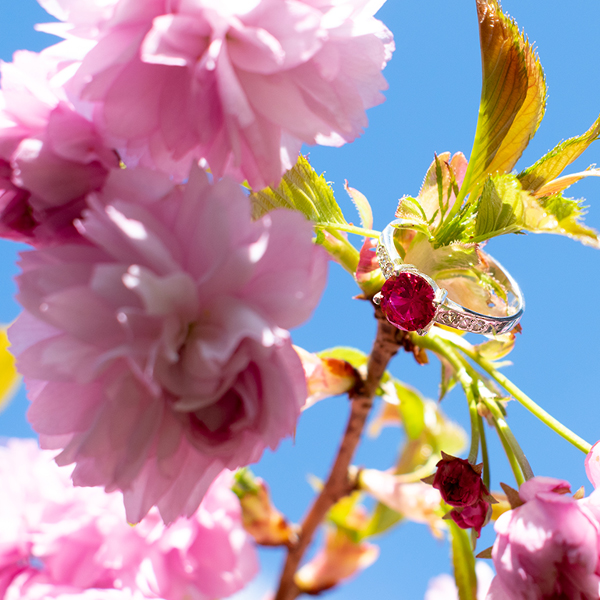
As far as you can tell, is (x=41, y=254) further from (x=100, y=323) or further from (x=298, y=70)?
(x=298, y=70)

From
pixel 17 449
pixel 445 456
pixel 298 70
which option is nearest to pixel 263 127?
pixel 298 70

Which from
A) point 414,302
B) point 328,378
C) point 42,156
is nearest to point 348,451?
point 328,378

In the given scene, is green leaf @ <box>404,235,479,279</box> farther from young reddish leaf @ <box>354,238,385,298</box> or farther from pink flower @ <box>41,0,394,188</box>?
pink flower @ <box>41,0,394,188</box>

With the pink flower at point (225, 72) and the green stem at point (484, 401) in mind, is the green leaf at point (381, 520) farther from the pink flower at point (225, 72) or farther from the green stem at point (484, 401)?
the pink flower at point (225, 72)

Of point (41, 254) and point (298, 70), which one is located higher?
point (298, 70)

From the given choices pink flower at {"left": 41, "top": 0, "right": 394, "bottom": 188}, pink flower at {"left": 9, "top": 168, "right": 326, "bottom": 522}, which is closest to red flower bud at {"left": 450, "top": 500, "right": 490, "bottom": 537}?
pink flower at {"left": 9, "top": 168, "right": 326, "bottom": 522}

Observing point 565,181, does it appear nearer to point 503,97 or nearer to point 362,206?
point 503,97
